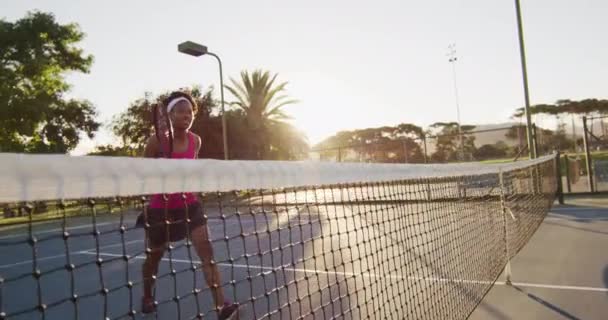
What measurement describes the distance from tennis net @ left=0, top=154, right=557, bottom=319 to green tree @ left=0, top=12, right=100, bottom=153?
14895mm

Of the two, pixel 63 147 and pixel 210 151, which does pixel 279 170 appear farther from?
pixel 63 147

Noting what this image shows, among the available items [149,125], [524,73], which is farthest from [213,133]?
[524,73]

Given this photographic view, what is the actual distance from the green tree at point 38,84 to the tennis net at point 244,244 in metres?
→ 14.9

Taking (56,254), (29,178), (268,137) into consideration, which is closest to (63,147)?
(268,137)

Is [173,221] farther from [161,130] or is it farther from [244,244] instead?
[244,244]

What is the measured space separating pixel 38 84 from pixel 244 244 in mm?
26602

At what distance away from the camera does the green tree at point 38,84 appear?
75.1ft

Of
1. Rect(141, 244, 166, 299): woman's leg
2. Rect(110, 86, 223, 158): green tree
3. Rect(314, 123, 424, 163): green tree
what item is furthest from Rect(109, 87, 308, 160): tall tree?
Rect(141, 244, 166, 299): woman's leg

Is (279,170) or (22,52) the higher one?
(22,52)

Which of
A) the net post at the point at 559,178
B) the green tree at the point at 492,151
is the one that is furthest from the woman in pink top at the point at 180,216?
the green tree at the point at 492,151

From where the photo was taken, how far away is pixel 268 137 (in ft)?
103

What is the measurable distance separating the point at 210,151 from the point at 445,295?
2460cm

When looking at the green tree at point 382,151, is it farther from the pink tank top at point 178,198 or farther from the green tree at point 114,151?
the green tree at point 114,151

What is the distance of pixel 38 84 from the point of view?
81.7ft
